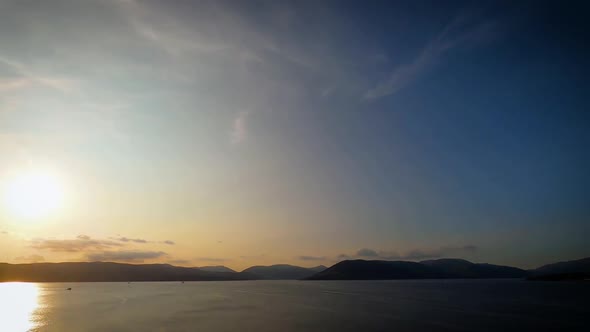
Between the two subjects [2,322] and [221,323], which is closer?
[221,323]

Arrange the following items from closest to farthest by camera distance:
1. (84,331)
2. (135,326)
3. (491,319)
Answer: (84,331), (135,326), (491,319)

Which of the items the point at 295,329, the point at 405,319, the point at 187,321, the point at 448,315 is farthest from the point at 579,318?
the point at 187,321

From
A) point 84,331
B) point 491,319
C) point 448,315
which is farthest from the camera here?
point 448,315

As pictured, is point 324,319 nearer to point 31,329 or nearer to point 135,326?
point 135,326

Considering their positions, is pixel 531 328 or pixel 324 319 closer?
pixel 531 328

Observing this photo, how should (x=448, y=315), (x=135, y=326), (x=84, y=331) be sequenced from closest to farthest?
(x=84, y=331), (x=135, y=326), (x=448, y=315)

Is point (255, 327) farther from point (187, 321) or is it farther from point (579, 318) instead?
point (579, 318)

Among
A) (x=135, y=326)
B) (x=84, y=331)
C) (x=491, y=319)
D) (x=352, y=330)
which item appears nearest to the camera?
(x=352, y=330)

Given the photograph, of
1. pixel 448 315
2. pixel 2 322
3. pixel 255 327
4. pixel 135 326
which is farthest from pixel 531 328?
pixel 2 322
